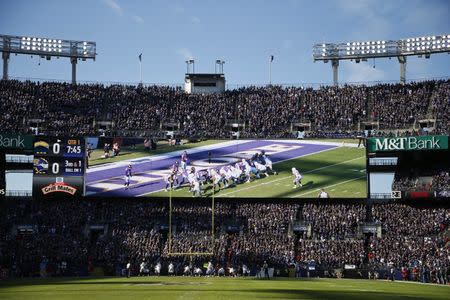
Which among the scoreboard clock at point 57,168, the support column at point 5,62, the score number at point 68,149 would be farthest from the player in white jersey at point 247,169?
the support column at point 5,62

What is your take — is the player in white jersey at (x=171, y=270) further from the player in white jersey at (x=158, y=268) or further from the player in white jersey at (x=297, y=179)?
the player in white jersey at (x=297, y=179)

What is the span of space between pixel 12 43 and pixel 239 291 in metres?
45.3

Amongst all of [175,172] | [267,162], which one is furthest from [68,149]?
[267,162]

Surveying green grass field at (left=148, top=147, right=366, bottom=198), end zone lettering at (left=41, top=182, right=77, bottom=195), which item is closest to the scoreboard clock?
end zone lettering at (left=41, top=182, right=77, bottom=195)

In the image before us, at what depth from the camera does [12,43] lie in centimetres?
6500

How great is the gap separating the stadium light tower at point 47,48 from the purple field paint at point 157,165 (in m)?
17.3

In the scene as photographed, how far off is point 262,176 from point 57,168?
48.8 feet

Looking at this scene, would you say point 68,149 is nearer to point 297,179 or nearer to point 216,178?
point 216,178

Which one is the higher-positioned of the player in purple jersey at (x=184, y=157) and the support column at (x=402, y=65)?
the support column at (x=402, y=65)

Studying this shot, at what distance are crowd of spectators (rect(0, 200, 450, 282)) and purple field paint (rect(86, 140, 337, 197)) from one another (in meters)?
1.43

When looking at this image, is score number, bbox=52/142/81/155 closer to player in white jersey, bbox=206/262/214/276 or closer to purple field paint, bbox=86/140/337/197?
purple field paint, bbox=86/140/337/197

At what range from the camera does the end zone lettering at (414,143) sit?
1980 inches

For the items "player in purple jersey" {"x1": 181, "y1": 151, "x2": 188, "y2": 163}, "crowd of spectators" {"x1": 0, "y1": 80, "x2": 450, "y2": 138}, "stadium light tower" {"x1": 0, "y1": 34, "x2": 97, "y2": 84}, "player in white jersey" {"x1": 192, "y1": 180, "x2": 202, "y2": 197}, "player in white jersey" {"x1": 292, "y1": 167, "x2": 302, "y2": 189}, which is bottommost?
"player in white jersey" {"x1": 192, "y1": 180, "x2": 202, "y2": 197}

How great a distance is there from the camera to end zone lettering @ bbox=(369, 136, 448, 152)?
50.3 meters
